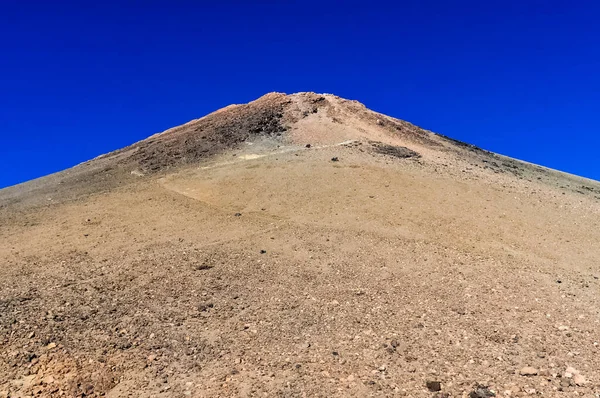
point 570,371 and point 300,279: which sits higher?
point 300,279

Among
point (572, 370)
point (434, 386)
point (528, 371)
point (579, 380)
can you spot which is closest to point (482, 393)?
point (434, 386)

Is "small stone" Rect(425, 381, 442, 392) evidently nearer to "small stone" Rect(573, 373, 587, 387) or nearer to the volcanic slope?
the volcanic slope

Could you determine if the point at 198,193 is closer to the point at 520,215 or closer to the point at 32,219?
the point at 32,219

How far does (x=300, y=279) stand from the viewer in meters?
9.14

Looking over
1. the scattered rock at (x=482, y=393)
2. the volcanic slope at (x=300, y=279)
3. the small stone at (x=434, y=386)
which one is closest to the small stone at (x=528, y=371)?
the volcanic slope at (x=300, y=279)

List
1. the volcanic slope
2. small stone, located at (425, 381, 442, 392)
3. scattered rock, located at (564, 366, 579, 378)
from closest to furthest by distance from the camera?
small stone, located at (425, 381, 442, 392)
scattered rock, located at (564, 366, 579, 378)
the volcanic slope

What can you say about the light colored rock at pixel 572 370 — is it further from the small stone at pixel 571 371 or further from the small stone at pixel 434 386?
the small stone at pixel 434 386

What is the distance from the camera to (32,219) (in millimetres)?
13445

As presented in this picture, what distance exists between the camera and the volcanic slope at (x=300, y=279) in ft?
20.1

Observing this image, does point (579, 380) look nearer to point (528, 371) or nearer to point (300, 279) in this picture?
point (528, 371)

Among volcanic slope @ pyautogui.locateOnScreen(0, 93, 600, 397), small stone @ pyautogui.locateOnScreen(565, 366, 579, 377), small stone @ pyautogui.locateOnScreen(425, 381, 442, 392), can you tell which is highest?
volcanic slope @ pyautogui.locateOnScreen(0, 93, 600, 397)

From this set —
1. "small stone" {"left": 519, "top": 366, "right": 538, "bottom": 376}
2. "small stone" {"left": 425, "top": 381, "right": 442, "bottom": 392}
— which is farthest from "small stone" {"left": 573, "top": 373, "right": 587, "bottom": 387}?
"small stone" {"left": 425, "top": 381, "right": 442, "bottom": 392}

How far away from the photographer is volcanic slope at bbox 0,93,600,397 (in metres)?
6.13

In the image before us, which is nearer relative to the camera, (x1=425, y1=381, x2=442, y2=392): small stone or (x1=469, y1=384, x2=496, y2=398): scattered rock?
(x1=469, y1=384, x2=496, y2=398): scattered rock
